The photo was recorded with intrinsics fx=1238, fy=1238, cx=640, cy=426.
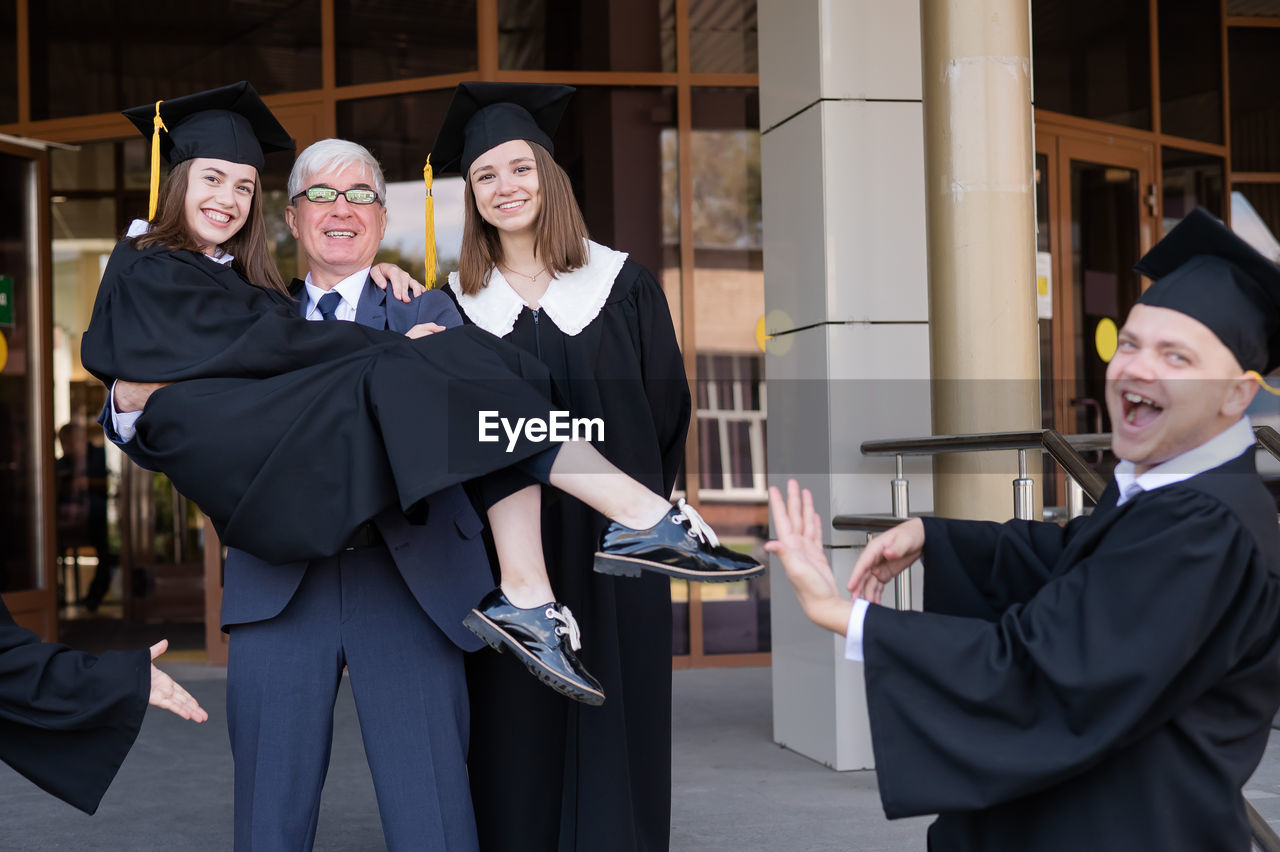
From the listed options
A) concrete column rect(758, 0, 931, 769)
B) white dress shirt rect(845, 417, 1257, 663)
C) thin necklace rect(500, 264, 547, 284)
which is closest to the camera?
white dress shirt rect(845, 417, 1257, 663)

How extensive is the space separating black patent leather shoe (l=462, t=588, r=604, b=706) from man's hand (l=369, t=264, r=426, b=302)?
0.80m

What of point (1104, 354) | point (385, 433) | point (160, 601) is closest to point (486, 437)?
point (385, 433)

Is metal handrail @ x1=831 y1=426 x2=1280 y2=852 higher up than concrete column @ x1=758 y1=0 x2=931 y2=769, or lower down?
lower down

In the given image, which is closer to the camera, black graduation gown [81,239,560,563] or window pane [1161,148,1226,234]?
black graduation gown [81,239,560,563]

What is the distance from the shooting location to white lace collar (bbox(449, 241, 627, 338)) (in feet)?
10.0

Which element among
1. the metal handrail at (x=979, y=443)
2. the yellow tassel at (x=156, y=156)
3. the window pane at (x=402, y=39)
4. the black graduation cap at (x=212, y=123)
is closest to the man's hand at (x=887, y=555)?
the metal handrail at (x=979, y=443)

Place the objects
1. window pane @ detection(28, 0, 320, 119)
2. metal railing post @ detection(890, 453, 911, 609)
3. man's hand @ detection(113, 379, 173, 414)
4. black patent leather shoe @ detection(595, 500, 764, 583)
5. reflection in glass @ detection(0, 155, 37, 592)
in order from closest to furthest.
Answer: black patent leather shoe @ detection(595, 500, 764, 583) → man's hand @ detection(113, 379, 173, 414) → metal railing post @ detection(890, 453, 911, 609) → reflection in glass @ detection(0, 155, 37, 592) → window pane @ detection(28, 0, 320, 119)

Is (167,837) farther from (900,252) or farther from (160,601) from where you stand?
(160,601)

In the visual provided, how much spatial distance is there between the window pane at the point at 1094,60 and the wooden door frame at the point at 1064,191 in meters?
0.10

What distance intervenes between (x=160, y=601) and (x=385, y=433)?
331 inches

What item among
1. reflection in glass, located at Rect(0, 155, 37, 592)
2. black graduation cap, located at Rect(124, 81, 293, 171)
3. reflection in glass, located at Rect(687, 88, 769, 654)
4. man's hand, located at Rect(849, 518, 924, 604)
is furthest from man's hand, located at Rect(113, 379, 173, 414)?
reflection in glass, located at Rect(0, 155, 37, 592)

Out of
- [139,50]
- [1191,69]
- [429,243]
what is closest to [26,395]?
[139,50]

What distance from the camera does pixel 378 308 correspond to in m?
2.95

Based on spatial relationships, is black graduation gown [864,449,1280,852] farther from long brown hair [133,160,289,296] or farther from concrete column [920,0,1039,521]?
concrete column [920,0,1039,521]
